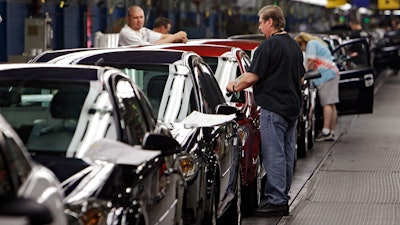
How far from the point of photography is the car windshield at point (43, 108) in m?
7.50

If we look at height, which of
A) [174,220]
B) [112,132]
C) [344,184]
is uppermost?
[112,132]

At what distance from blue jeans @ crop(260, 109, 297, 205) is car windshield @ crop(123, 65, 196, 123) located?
1783 mm

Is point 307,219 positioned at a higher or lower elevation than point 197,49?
lower

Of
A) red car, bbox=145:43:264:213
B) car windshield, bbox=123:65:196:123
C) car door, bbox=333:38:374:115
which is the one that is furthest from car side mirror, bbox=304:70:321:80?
car windshield, bbox=123:65:196:123

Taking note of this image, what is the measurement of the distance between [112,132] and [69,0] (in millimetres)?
16794

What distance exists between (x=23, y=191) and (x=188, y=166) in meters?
3.73

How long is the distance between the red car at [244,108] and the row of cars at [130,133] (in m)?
0.94

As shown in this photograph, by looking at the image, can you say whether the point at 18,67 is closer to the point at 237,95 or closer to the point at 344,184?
the point at 237,95

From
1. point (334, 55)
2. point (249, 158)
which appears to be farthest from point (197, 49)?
point (334, 55)

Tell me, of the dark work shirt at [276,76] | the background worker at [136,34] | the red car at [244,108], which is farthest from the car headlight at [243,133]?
the background worker at [136,34]

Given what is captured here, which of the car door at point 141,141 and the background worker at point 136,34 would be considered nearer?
the car door at point 141,141

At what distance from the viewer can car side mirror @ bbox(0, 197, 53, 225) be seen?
4.57 meters

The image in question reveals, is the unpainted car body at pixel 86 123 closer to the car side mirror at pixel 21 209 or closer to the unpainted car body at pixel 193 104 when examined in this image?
the unpainted car body at pixel 193 104

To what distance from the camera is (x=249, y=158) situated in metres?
12.3
